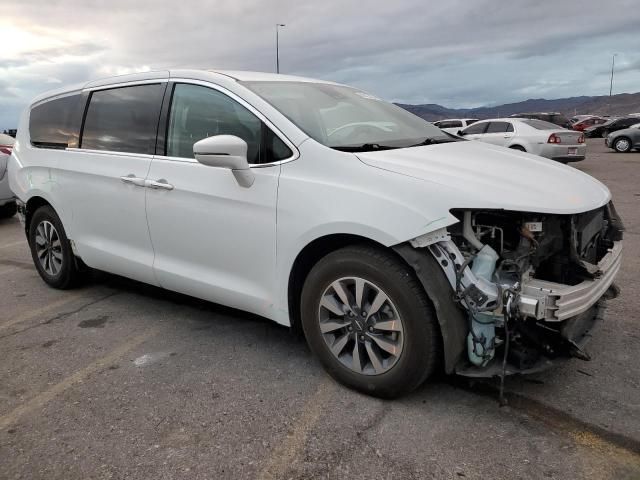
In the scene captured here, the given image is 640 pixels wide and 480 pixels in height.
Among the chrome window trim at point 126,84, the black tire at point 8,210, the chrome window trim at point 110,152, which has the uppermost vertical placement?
the chrome window trim at point 126,84

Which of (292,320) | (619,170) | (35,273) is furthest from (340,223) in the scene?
(619,170)

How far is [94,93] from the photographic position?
436cm

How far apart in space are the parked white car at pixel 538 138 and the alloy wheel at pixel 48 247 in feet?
34.5

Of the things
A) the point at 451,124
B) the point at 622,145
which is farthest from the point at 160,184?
the point at 622,145

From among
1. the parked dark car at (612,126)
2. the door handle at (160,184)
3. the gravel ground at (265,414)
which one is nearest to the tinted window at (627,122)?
the parked dark car at (612,126)

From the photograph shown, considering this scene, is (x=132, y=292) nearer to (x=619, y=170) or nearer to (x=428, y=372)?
(x=428, y=372)

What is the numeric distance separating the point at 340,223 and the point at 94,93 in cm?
279

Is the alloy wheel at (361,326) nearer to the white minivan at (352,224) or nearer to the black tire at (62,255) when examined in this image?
the white minivan at (352,224)

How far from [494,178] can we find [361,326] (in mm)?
1037

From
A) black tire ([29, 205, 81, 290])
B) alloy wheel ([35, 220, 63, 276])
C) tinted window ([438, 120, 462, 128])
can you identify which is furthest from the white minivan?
tinted window ([438, 120, 462, 128])

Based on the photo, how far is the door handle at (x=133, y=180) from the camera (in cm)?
369

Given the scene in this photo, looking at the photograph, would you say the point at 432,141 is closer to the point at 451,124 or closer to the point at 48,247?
the point at 48,247

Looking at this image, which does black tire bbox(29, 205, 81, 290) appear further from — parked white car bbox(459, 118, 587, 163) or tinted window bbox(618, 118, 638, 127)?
tinted window bbox(618, 118, 638, 127)

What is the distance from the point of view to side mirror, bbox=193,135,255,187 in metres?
2.90
